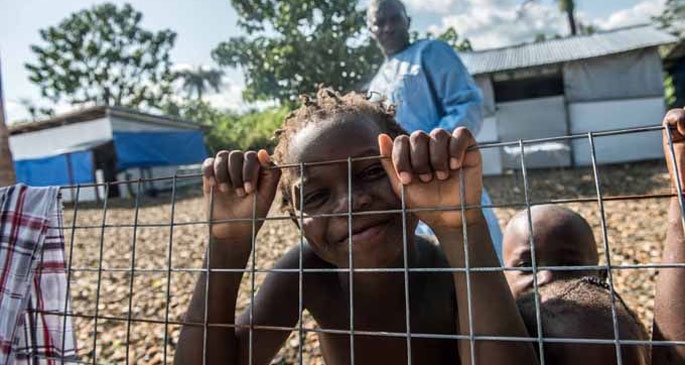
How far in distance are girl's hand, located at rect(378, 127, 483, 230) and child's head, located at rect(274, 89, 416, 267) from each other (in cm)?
23

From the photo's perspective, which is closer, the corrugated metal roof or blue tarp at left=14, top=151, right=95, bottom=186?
the corrugated metal roof

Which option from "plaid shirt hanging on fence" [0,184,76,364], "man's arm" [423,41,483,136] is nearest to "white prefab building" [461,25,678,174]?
"man's arm" [423,41,483,136]

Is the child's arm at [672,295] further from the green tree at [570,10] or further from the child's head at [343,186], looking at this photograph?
the green tree at [570,10]

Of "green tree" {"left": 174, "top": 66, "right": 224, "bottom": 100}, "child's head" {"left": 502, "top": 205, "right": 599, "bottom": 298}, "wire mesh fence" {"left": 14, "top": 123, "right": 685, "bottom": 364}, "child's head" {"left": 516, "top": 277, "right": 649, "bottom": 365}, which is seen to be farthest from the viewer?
"green tree" {"left": 174, "top": 66, "right": 224, "bottom": 100}

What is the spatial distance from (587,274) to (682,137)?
680 mm

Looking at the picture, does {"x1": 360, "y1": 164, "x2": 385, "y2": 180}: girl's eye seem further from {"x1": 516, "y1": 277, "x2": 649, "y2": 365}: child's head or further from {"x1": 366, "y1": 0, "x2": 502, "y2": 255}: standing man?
{"x1": 366, "y1": 0, "x2": 502, "y2": 255}: standing man

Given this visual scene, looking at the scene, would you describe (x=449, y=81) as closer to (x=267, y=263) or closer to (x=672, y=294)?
(x=672, y=294)

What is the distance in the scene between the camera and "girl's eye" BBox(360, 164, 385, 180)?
115 centimetres

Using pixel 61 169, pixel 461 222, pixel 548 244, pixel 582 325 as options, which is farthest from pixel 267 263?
pixel 61 169

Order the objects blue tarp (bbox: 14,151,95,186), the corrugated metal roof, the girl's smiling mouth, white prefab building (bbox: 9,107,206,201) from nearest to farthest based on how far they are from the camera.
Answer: the girl's smiling mouth
the corrugated metal roof
blue tarp (bbox: 14,151,95,186)
white prefab building (bbox: 9,107,206,201)

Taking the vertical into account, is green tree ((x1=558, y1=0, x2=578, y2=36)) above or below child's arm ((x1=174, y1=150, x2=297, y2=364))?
above

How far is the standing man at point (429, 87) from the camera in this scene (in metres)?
2.36

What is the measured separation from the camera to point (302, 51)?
1140cm

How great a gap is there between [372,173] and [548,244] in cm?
59
